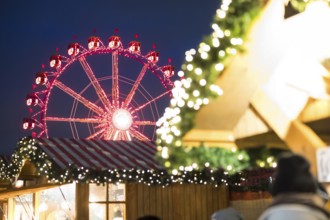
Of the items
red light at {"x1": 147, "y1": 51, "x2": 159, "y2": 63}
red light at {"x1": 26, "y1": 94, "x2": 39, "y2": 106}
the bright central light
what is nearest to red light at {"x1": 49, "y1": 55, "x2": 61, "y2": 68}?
red light at {"x1": 26, "y1": 94, "x2": 39, "y2": 106}

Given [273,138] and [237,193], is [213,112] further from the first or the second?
[237,193]

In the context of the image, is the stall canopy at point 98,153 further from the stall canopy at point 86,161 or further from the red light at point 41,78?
the red light at point 41,78

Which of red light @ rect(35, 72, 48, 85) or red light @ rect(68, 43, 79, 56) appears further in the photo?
red light @ rect(68, 43, 79, 56)

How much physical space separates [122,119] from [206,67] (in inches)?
699

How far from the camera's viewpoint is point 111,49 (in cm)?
2259

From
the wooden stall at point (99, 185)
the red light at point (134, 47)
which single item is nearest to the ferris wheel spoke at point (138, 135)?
the red light at point (134, 47)

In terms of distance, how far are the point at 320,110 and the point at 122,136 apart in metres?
18.3

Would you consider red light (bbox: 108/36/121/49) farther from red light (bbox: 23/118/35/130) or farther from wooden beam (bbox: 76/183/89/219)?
wooden beam (bbox: 76/183/89/219)

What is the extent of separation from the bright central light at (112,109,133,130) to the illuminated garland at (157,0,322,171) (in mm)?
17238

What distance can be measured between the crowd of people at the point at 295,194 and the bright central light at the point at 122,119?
1950 cm

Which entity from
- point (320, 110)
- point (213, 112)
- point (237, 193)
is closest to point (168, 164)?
point (213, 112)

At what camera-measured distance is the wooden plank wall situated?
12391mm

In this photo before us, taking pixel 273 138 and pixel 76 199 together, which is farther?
pixel 76 199

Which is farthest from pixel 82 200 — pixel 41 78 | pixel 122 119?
pixel 41 78
